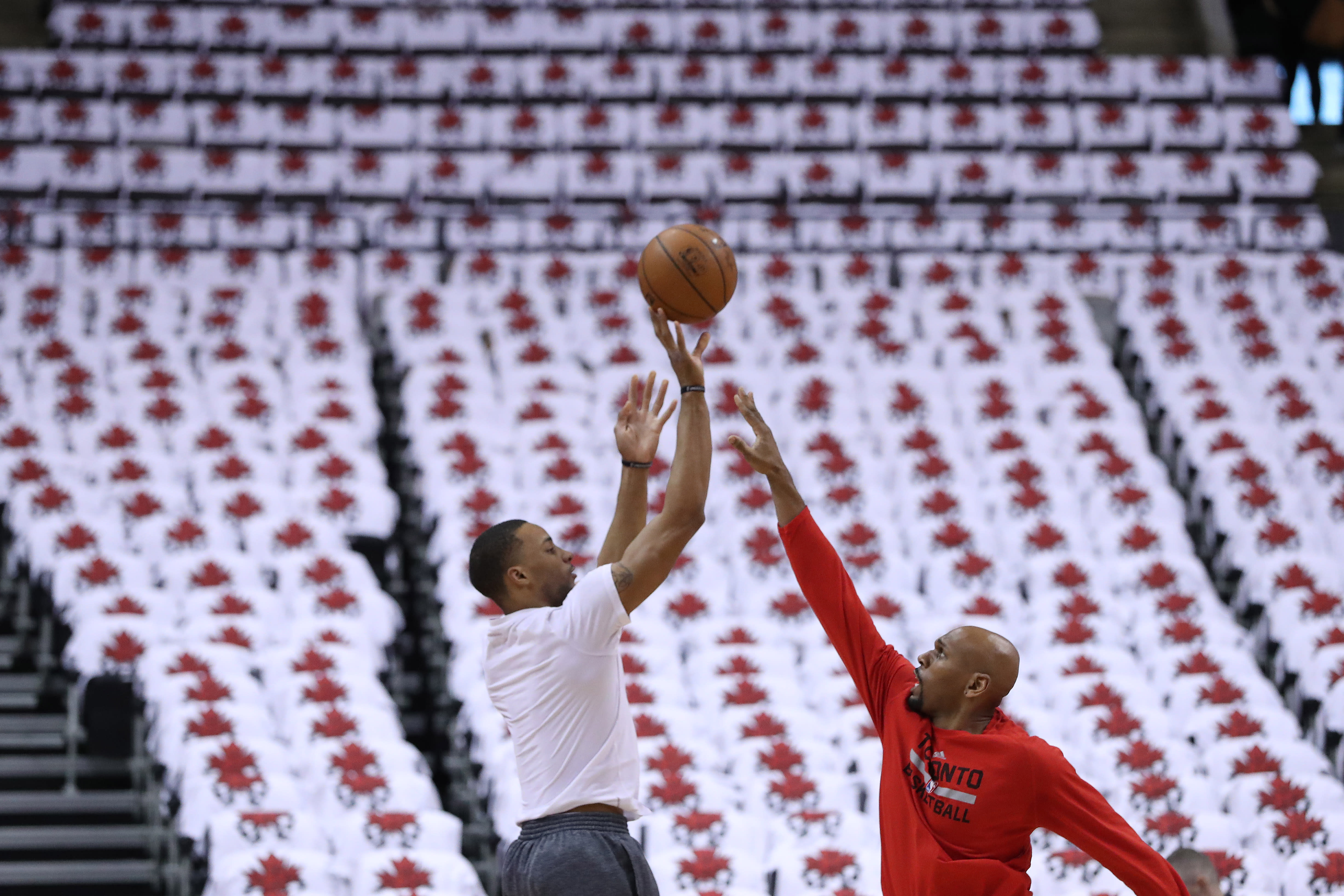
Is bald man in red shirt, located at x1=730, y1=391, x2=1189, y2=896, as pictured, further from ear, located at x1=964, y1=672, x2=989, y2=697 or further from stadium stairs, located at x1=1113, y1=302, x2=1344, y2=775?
stadium stairs, located at x1=1113, y1=302, x2=1344, y2=775

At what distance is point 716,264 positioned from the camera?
126 inches

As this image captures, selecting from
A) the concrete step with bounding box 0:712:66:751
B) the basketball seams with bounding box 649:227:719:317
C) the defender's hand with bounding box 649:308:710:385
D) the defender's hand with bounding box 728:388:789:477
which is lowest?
the concrete step with bounding box 0:712:66:751

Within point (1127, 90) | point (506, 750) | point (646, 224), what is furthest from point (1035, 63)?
point (506, 750)

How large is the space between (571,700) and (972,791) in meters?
0.70

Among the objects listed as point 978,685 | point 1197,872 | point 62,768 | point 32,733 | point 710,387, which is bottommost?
point 1197,872

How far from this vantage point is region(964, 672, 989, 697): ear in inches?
105

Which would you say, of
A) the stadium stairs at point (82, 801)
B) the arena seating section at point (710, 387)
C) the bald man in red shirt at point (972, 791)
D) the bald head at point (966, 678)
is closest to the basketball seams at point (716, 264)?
the bald man in red shirt at point (972, 791)

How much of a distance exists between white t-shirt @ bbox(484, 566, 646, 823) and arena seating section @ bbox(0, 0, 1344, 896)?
2.06 meters

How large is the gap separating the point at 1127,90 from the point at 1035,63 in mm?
623

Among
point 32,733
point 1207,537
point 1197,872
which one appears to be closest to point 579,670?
point 1197,872

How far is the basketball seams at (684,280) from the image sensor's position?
3170 millimetres

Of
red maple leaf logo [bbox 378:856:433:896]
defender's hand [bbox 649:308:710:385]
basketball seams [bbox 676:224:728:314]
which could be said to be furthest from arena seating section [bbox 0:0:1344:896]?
defender's hand [bbox 649:308:710:385]

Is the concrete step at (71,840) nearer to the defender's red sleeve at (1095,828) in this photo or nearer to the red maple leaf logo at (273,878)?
the red maple leaf logo at (273,878)

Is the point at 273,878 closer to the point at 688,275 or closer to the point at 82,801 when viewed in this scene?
the point at 82,801
